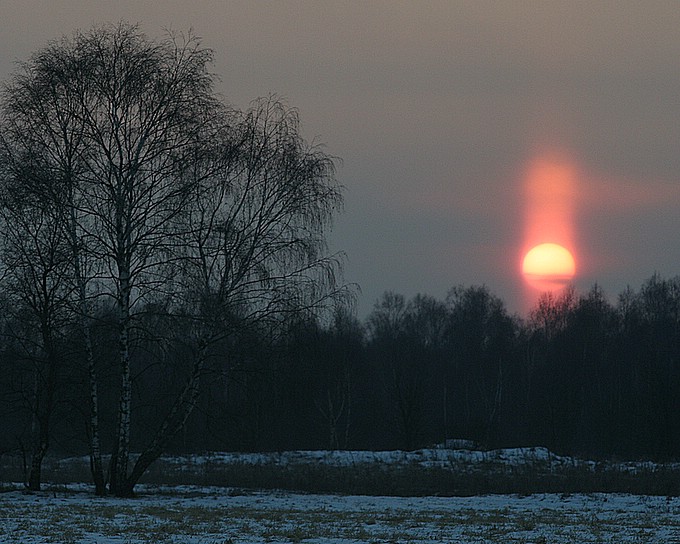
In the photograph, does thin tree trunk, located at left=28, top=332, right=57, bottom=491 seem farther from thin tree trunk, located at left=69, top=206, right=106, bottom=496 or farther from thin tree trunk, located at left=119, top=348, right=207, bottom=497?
thin tree trunk, located at left=119, top=348, right=207, bottom=497

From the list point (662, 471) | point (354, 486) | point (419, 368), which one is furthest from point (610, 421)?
point (354, 486)

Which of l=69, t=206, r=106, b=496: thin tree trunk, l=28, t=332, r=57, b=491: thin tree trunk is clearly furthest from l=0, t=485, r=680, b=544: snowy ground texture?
l=69, t=206, r=106, b=496: thin tree trunk

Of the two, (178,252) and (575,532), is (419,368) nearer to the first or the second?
(178,252)

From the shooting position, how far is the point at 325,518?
17.9 metres

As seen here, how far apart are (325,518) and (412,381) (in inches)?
1884

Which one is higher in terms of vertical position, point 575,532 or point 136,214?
point 136,214

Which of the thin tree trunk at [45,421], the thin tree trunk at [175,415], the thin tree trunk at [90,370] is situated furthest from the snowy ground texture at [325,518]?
the thin tree trunk at [175,415]

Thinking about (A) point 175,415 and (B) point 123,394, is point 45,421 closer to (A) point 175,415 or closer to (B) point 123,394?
(B) point 123,394

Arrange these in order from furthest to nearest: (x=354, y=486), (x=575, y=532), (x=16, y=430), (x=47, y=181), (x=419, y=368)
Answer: (x=419, y=368) < (x=16, y=430) < (x=354, y=486) < (x=47, y=181) < (x=575, y=532)

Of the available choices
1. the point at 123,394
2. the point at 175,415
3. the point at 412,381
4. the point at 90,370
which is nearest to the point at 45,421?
the point at 90,370

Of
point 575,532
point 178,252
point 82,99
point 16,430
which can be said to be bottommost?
point 575,532

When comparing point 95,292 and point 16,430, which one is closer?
point 95,292

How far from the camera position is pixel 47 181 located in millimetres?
23859

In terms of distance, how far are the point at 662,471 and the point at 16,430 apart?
33339mm
